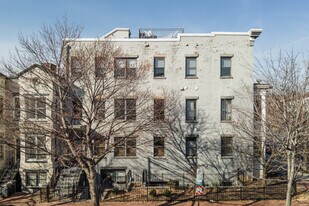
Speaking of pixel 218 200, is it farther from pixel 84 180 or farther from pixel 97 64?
pixel 97 64

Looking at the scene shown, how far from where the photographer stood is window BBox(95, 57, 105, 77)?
11992mm

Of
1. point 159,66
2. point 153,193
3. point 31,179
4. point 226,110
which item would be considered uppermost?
point 159,66

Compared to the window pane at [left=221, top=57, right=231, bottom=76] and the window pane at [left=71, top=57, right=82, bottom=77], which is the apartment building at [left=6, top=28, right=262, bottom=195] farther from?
the window pane at [left=71, top=57, right=82, bottom=77]

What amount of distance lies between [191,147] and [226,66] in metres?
7.06

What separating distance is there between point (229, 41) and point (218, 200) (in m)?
11.7

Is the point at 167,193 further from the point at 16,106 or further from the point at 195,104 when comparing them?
the point at 16,106

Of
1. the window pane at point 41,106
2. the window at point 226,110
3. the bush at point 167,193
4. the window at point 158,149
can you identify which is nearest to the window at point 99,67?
the window pane at point 41,106

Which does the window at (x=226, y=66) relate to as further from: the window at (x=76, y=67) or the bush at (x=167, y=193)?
the window at (x=76, y=67)

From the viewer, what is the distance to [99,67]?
1220cm

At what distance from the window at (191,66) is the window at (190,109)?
6.86 feet

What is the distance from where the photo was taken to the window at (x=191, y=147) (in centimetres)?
1830

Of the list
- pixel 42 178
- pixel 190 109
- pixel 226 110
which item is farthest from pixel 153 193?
pixel 226 110

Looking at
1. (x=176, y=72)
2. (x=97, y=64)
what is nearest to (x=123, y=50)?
(x=176, y=72)

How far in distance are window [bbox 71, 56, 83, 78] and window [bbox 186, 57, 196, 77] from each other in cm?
904
